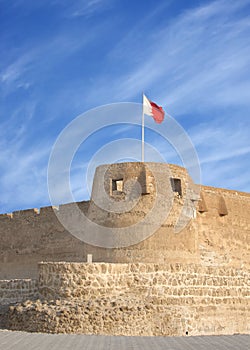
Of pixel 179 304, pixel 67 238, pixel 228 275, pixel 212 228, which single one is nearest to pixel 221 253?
pixel 212 228

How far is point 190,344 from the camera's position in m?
7.33

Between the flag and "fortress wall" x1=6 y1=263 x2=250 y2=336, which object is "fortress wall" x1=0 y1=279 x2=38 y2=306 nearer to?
"fortress wall" x1=6 y1=263 x2=250 y2=336

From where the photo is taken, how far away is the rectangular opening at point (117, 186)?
15375mm

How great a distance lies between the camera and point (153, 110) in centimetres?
1702

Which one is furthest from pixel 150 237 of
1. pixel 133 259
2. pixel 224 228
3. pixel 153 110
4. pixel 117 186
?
pixel 224 228

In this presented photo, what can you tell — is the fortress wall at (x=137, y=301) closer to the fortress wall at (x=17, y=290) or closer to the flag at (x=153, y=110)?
the fortress wall at (x=17, y=290)

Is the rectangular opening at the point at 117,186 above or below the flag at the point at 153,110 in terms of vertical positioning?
below

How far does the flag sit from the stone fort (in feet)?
6.34

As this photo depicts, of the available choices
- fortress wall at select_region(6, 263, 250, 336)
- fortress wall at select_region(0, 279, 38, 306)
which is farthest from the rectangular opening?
fortress wall at select_region(0, 279, 38, 306)

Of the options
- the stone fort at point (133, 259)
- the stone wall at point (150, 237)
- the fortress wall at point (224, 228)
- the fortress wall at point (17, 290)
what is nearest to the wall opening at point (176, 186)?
the stone fort at point (133, 259)

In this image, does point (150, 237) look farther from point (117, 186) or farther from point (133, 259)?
point (117, 186)

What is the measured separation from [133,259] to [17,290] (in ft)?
12.0

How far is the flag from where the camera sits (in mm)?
16797

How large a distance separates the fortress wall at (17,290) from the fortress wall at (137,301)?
0.57 metres
